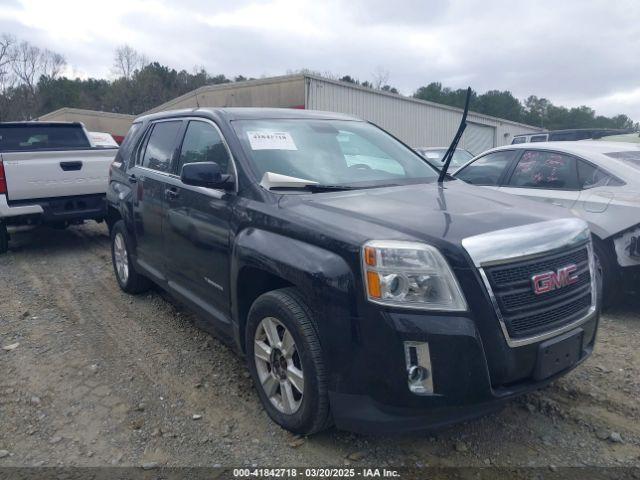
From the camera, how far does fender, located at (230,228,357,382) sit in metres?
2.51

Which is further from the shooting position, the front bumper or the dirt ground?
the dirt ground

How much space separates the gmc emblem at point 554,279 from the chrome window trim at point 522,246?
4.2 inches

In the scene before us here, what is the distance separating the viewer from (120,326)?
15.5 feet

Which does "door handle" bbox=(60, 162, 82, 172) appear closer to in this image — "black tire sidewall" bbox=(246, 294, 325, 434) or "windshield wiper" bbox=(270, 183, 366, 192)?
"windshield wiper" bbox=(270, 183, 366, 192)

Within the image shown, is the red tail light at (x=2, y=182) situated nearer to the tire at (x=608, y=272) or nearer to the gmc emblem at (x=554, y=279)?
the gmc emblem at (x=554, y=279)

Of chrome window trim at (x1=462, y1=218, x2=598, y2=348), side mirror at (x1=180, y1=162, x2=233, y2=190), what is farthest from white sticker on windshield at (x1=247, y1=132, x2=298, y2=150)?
chrome window trim at (x1=462, y1=218, x2=598, y2=348)

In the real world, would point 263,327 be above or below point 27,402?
above

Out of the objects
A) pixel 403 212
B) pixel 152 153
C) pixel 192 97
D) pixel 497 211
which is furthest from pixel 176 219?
pixel 192 97

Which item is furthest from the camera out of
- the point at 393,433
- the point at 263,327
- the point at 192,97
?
the point at 192,97

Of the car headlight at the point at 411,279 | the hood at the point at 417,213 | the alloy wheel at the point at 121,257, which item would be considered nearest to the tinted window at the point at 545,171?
the hood at the point at 417,213

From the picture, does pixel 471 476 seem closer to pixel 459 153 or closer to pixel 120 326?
pixel 120 326

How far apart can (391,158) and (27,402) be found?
3044mm

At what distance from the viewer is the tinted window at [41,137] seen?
341 inches

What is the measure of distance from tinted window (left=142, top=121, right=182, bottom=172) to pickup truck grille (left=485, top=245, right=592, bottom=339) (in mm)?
2954
